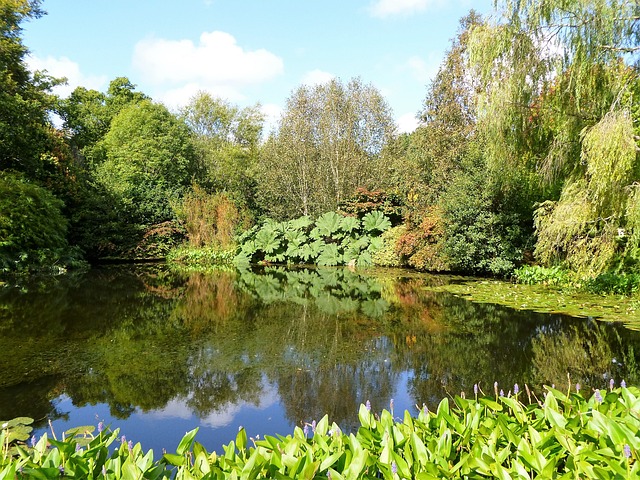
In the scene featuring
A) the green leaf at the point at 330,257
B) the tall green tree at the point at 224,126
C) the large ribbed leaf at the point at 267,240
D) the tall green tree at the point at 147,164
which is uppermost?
the tall green tree at the point at 224,126

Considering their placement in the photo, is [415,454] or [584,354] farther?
[584,354]

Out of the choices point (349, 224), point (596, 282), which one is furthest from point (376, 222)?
point (596, 282)

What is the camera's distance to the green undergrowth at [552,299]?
22.9 feet

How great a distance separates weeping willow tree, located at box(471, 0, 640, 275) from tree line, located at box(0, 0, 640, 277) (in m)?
0.03

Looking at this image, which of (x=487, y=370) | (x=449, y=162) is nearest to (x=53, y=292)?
(x=487, y=370)

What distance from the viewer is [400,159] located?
17.3 meters

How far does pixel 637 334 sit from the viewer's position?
5.93 m

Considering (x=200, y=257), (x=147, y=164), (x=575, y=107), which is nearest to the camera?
(x=575, y=107)

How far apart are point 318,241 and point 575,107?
36.7 ft

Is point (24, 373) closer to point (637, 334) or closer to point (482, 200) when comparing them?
point (637, 334)

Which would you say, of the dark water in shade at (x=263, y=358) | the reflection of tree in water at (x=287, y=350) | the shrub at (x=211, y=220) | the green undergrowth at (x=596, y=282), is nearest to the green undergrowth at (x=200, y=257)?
the shrub at (x=211, y=220)

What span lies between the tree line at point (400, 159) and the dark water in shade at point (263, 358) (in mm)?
2830

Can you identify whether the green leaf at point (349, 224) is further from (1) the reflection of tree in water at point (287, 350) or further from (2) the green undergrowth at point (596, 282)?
(1) the reflection of tree in water at point (287, 350)

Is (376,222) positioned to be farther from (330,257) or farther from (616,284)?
(616,284)
